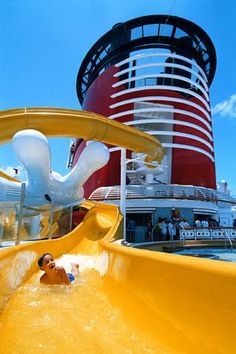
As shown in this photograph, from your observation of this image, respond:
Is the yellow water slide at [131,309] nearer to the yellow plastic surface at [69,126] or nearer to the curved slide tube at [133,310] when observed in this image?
the curved slide tube at [133,310]

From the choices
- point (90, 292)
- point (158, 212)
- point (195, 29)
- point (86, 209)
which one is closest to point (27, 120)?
point (86, 209)

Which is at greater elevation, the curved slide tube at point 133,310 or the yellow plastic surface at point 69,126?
the yellow plastic surface at point 69,126

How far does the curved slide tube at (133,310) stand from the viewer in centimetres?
189

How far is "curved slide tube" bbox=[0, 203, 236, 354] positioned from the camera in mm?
1887

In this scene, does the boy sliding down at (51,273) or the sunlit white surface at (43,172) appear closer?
the boy sliding down at (51,273)

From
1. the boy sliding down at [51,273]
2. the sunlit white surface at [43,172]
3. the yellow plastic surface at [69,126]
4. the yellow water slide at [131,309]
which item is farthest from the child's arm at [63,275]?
the yellow plastic surface at [69,126]

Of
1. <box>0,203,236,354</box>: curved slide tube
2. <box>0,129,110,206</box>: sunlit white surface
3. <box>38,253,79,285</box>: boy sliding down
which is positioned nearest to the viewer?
<box>0,203,236,354</box>: curved slide tube

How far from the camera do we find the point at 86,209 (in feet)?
40.8

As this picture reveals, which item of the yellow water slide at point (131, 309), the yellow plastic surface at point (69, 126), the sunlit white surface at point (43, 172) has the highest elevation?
the yellow plastic surface at point (69, 126)

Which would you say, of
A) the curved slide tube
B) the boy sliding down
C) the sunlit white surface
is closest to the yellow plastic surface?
the sunlit white surface

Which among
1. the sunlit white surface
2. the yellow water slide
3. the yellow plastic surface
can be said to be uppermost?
the yellow plastic surface

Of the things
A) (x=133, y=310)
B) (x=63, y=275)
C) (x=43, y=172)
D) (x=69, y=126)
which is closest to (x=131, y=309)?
(x=133, y=310)

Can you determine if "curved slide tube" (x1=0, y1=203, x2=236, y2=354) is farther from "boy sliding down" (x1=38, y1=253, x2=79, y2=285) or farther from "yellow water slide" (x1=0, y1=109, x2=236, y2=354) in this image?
"boy sliding down" (x1=38, y1=253, x2=79, y2=285)

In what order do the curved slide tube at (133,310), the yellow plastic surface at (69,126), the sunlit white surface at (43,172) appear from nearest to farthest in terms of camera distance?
the curved slide tube at (133,310) → the sunlit white surface at (43,172) → the yellow plastic surface at (69,126)
